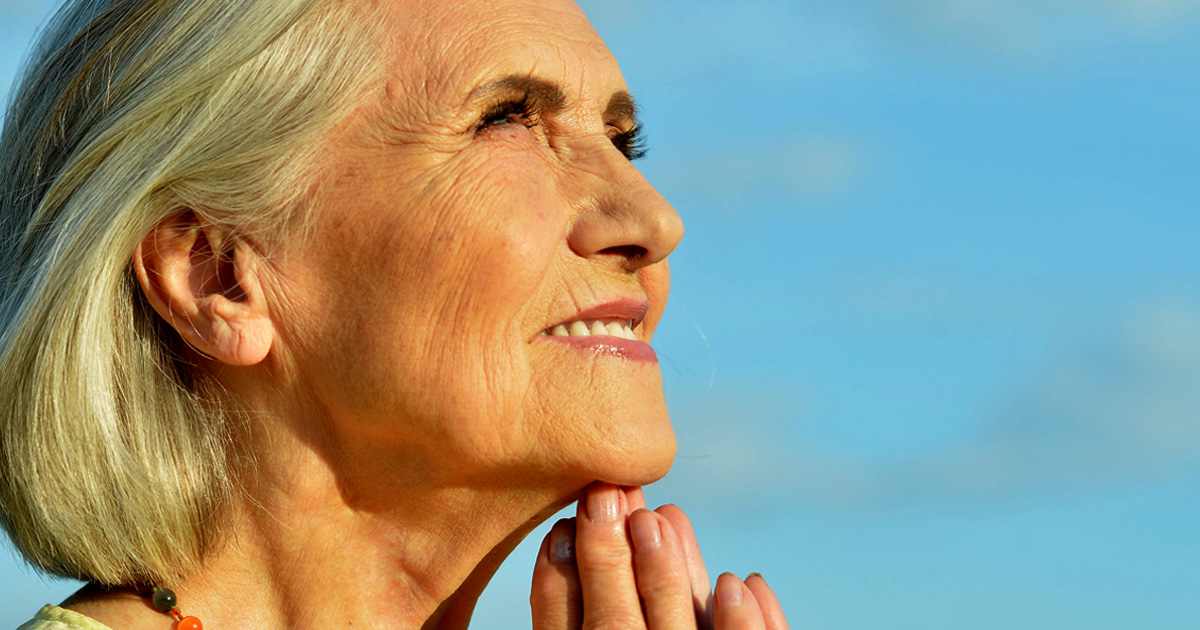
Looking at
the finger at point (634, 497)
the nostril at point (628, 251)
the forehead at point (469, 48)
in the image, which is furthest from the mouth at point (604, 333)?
the forehead at point (469, 48)

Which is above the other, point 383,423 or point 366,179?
point 366,179

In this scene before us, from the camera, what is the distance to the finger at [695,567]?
339cm

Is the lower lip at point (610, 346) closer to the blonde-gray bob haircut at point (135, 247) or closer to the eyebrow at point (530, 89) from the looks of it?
the eyebrow at point (530, 89)

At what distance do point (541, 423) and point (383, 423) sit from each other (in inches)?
15.9

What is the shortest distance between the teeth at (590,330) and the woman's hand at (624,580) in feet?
1.35

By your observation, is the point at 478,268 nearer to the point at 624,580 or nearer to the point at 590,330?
the point at 590,330

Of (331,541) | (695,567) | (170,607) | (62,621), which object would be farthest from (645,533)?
(62,621)

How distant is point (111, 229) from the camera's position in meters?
3.23

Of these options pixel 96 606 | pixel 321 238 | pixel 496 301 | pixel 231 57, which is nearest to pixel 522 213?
pixel 496 301

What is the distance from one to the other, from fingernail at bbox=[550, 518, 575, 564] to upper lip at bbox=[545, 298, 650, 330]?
0.60m

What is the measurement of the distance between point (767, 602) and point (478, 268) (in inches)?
50.5

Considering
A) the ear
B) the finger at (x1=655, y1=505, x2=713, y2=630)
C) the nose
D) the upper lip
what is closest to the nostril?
the nose

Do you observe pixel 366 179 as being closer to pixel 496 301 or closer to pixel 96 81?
pixel 496 301

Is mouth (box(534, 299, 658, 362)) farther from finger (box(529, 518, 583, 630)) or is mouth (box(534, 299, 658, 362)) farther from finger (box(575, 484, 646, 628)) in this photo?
finger (box(529, 518, 583, 630))
